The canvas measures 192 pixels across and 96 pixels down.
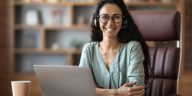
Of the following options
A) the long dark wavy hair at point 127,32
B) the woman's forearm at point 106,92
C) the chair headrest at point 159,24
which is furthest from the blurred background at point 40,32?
the woman's forearm at point 106,92

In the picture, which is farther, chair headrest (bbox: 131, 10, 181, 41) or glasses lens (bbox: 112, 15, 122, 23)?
chair headrest (bbox: 131, 10, 181, 41)

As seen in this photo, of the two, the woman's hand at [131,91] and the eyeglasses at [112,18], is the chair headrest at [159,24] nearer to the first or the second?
the eyeglasses at [112,18]

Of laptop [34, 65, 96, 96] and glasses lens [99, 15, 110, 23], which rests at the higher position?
glasses lens [99, 15, 110, 23]

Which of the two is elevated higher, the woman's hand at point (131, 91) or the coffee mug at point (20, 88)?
the coffee mug at point (20, 88)

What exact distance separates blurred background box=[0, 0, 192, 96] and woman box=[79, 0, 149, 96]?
2491 millimetres

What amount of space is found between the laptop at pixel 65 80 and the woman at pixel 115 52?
31cm

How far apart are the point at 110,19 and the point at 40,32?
2.92 meters

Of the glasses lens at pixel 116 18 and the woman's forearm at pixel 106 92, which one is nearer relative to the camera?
the woman's forearm at pixel 106 92

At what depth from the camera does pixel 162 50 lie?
2.29m

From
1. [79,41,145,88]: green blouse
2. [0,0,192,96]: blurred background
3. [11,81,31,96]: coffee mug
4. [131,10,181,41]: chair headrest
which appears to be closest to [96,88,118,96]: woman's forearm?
[79,41,145,88]: green blouse

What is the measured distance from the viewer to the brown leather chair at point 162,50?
2.20m

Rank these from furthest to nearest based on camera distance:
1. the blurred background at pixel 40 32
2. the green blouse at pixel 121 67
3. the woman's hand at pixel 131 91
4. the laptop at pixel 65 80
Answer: the blurred background at pixel 40 32 < the green blouse at pixel 121 67 < the woman's hand at pixel 131 91 < the laptop at pixel 65 80

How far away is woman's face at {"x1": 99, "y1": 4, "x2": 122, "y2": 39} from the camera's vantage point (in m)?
1.73

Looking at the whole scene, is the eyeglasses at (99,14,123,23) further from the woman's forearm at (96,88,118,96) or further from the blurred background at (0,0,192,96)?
the blurred background at (0,0,192,96)
